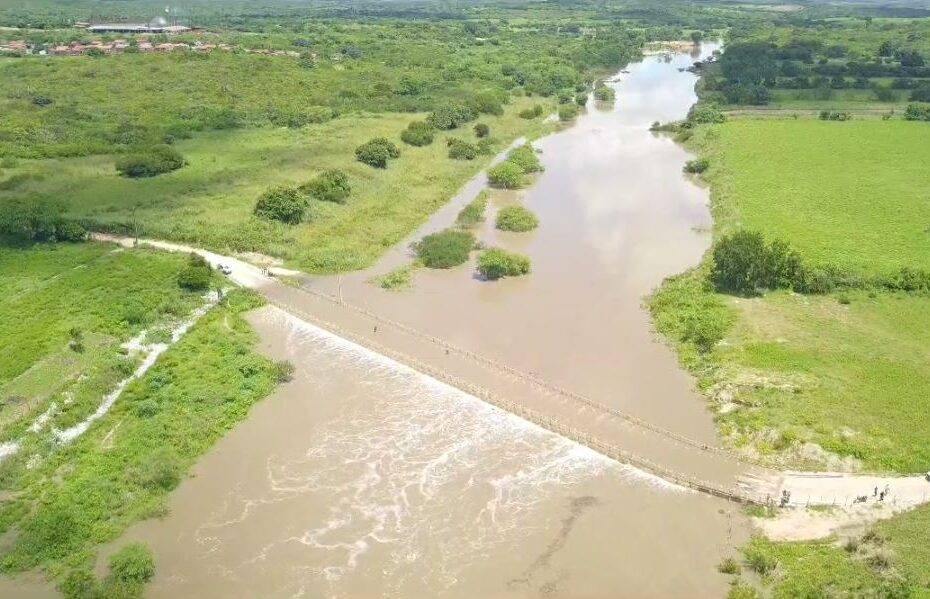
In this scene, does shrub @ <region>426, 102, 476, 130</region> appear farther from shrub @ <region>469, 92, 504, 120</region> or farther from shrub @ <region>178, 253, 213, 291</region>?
shrub @ <region>178, 253, 213, 291</region>

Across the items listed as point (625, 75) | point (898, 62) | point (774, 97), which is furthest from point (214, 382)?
point (898, 62)

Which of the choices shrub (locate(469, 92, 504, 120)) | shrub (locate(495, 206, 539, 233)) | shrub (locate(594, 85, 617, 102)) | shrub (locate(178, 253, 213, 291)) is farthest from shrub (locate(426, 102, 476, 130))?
shrub (locate(178, 253, 213, 291))

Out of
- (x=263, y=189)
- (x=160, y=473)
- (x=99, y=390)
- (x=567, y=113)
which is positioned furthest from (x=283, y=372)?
(x=567, y=113)

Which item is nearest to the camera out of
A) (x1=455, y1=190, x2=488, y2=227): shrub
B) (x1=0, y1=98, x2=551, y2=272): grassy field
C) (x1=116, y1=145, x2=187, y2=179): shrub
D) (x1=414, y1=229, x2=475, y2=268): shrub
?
(x1=414, y1=229, x2=475, y2=268): shrub

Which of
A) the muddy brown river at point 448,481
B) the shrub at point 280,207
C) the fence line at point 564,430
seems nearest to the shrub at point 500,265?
the muddy brown river at point 448,481

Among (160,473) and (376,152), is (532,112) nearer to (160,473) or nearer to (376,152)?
(376,152)
